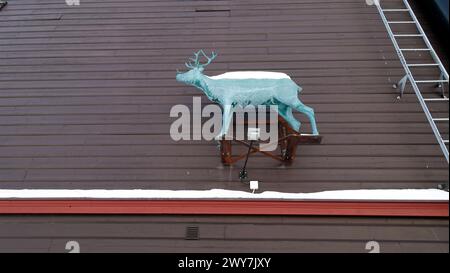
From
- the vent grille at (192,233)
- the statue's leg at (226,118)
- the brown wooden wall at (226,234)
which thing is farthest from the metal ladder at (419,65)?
the vent grille at (192,233)

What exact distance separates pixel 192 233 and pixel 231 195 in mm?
791

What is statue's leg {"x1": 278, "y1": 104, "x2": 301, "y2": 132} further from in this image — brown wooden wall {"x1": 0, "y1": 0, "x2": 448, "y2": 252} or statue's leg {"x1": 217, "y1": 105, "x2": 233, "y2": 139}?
statue's leg {"x1": 217, "y1": 105, "x2": 233, "y2": 139}

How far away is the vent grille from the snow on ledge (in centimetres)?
45

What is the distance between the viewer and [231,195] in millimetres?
5551

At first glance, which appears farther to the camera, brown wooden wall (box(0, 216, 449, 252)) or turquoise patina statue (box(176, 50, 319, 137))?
turquoise patina statue (box(176, 50, 319, 137))

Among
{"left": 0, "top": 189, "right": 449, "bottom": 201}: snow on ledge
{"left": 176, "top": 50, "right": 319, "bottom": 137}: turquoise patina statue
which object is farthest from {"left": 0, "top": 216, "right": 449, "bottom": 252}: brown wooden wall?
{"left": 176, "top": 50, "right": 319, "bottom": 137}: turquoise patina statue

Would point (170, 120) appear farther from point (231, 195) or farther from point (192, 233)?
point (192, 233)

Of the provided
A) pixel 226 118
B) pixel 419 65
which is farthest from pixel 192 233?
pixel 419 65

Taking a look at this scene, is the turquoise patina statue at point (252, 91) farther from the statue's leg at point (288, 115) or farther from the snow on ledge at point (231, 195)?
the snow on ledge at point (231, 195)

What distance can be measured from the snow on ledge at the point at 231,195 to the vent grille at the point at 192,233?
17.6 inches

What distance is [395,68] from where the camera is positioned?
24.1 feet

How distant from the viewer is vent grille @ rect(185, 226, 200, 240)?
5.34 metres

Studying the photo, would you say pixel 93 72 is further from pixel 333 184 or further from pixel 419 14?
pixel 419 14

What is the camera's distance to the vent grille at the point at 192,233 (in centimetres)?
534
